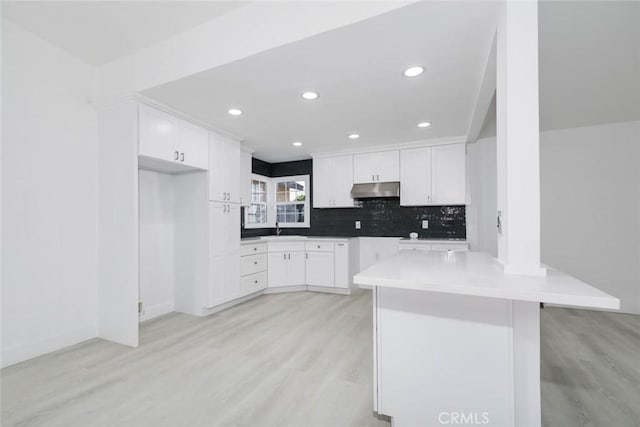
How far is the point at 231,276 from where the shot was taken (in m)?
3.79

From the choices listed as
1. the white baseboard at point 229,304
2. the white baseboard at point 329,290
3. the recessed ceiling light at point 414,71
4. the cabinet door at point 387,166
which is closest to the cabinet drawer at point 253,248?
the white baseboard at point 229,304

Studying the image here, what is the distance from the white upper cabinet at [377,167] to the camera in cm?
448

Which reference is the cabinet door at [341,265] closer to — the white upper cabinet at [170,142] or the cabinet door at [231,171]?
the cabinet door at [231,171]

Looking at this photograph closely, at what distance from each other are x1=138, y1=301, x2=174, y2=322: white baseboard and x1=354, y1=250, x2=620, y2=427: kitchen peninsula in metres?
2.94

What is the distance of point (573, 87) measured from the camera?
9.30ft

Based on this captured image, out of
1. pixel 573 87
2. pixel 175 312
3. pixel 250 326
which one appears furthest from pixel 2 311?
pixel 573 87

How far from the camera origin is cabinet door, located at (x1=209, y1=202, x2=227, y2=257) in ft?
11.6

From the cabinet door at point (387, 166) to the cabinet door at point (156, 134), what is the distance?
2932 millimetres

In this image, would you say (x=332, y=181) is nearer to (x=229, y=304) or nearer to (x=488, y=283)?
(x=229, y=304)

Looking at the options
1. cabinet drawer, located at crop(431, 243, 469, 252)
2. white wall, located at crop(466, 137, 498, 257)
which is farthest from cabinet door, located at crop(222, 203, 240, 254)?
white wall, located at crop(466, 137, 498, 257)

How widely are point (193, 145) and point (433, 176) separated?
3285 mm

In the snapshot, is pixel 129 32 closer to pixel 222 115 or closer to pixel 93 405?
pixel 222 115

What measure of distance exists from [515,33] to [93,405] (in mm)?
3211

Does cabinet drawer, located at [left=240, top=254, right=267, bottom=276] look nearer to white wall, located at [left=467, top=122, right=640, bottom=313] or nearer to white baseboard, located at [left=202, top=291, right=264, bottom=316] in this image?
white baseboard, located at [left=202, top=291, right=264, bottom=316]
